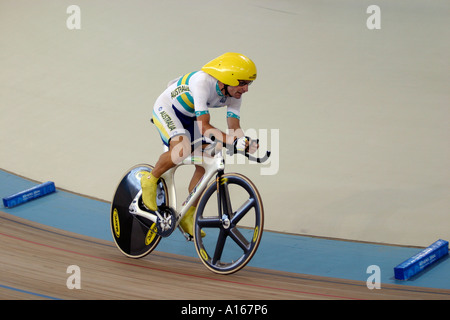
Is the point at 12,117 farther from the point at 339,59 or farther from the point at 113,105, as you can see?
the point at 339,59

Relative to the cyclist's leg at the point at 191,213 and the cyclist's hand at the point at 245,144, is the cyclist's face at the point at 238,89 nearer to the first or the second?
the cyclist's hand at the point at 245,144

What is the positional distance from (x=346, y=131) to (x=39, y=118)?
299cm

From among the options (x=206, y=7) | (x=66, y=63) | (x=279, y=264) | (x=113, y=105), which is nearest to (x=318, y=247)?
(x=279, y=264)

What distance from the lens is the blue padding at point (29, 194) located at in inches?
183

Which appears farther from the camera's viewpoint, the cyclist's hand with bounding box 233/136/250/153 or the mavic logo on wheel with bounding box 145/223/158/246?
the mavic logo on wheel with bounding box 145/223/158/246

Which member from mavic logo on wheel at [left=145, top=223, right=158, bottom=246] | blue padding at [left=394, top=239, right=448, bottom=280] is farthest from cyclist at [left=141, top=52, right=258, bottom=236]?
blue padding at [left=394, top=239, right=448, bottom=280]

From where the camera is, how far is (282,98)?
6.25 metres

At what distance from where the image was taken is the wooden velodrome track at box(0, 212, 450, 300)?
3010 mm

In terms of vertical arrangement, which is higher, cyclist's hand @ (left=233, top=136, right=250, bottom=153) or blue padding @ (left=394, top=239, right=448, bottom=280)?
cyclist's hand @ (left=233, top=136, right=250, bottom=153)

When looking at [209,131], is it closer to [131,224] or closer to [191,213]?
[191,213]

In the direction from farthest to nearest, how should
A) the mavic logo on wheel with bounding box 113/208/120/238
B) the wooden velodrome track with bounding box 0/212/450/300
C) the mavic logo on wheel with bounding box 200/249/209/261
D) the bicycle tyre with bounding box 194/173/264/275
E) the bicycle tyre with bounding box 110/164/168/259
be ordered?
the mavic logo on wheel with bounding box 113/208/120/238
the bicycle tyre with bounding box 110/164/168/259
the mavic logo on wheel with bounding box 200/249/209/261
the bicycle tyre with bounding box 194/173/264/275
the wooden velodrome track with bounding box 0/212/450/300

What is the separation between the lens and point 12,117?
20.5 ft

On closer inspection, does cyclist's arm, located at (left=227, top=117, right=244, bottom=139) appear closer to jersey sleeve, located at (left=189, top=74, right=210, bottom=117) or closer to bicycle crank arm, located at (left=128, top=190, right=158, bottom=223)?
jersey sleeve, located at (left=189, top=74, right=210, bottom=117)

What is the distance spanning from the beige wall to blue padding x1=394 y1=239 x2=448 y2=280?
0.30 meters
